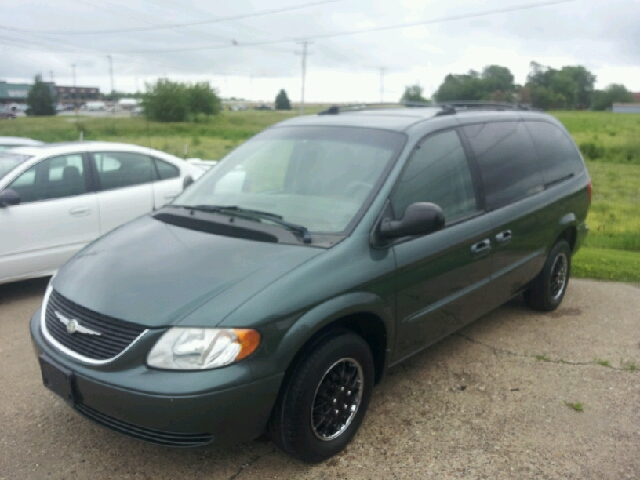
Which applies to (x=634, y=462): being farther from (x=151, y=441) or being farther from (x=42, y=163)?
(x=42, y=163)

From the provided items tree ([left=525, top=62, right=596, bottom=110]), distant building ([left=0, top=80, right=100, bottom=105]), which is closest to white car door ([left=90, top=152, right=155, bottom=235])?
distant building ([left=0, top=80, right=100, bottom=105])

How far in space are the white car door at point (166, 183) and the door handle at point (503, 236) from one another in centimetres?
395

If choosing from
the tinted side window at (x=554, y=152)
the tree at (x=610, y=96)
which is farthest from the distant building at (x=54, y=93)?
the tree at (x=610, y=96)

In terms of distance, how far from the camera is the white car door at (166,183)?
7121mm

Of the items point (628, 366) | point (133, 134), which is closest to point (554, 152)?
point (628, 366)

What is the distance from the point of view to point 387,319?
3.49 meters

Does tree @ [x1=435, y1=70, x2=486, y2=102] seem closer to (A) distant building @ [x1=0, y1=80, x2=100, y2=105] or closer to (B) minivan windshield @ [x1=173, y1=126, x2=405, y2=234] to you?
(B) minivan windshield @ [x1=173, y1=126, x2=405, y2=234]

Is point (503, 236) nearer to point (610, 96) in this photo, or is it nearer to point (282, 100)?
point (282, 100)

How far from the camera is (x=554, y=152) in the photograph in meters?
5.55

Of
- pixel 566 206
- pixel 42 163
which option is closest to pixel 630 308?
pixel 566 206

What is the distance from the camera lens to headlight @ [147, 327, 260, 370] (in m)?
2.75

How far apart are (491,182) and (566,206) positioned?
4.49 ft

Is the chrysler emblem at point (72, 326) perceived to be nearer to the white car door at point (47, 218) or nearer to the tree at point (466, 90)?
the white car door at point (47, 218)

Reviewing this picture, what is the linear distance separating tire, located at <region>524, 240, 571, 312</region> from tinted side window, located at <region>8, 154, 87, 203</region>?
456 cm
